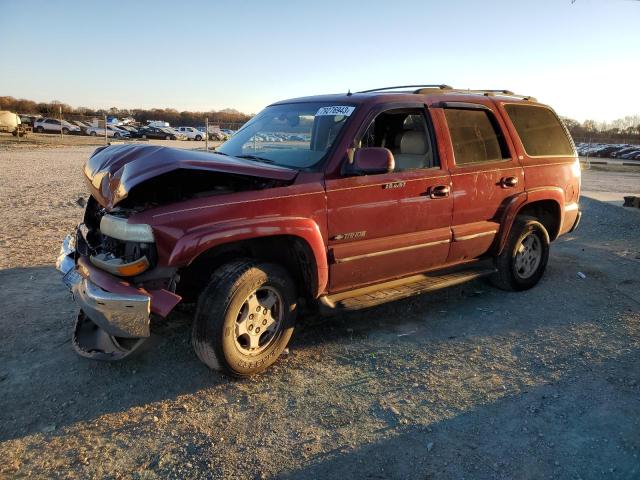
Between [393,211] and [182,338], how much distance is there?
6.71 ft

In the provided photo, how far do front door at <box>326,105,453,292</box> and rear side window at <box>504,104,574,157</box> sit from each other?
1391mm

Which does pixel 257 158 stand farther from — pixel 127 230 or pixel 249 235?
pixel 127 230

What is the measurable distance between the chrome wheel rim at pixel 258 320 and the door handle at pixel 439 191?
1.64 meters

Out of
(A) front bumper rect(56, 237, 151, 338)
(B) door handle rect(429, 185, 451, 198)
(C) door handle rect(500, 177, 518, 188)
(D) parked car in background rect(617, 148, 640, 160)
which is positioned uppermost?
(C) door handle rect(500, 177, 518, 188)

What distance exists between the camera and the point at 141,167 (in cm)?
309

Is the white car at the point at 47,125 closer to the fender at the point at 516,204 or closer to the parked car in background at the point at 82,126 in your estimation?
the parked car in background at the point at 82,126

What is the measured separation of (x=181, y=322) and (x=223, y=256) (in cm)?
67

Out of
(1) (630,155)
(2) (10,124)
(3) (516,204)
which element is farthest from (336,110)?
(1) (630,155)

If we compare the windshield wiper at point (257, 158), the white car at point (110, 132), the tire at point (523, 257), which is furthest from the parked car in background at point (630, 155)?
the windshield wiper at point (257, 158)

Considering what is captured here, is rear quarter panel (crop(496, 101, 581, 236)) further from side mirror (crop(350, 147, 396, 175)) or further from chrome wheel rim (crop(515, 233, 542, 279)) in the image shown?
side mirror (crop(350, 147, 396, 175))

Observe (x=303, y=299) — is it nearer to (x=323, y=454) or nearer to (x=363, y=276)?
(x=363, y=276)

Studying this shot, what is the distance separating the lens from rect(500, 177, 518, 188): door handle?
15.9 feet

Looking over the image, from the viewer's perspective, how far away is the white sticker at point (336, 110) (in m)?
4.03

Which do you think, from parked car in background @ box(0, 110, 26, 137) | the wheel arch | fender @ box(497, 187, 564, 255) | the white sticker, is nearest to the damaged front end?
the wheel arch
